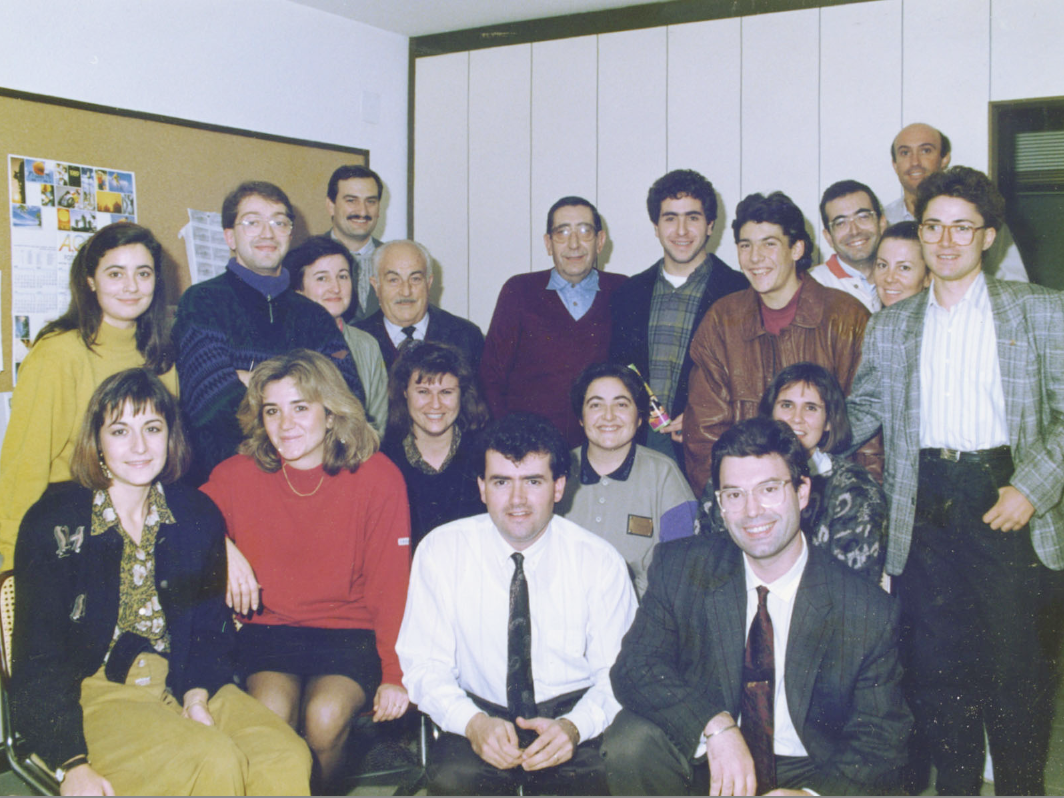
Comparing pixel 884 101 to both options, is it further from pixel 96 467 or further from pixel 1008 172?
pixel 96 467

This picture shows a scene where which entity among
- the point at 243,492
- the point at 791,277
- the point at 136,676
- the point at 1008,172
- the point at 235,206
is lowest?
the point at 136,676

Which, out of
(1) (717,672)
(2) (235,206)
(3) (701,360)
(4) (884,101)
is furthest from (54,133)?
(4) (884,101)

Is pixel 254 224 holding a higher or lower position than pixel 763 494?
higher

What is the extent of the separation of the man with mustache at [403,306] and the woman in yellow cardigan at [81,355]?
3.03 feet

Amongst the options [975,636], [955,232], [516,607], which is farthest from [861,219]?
[516,607]

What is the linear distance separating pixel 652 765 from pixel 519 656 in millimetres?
422

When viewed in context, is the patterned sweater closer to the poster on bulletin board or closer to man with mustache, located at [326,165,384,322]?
the poster on bulletin board

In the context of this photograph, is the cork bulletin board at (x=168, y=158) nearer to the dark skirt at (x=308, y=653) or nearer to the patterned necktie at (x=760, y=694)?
the dark skirt at (x=308, y=653)

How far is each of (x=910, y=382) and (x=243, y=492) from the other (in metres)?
1.98

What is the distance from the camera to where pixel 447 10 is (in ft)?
13.1

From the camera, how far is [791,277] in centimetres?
271

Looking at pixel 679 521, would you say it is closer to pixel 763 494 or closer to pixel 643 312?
pixel 763 494

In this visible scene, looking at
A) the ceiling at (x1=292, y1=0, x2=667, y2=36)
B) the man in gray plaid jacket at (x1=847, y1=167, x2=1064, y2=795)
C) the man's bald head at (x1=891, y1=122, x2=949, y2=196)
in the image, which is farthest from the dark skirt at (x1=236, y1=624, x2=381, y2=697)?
the ceiling at (x1=292, y1=0, x2=667, y2=36)

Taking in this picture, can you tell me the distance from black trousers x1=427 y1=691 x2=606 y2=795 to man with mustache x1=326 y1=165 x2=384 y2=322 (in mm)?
2043
